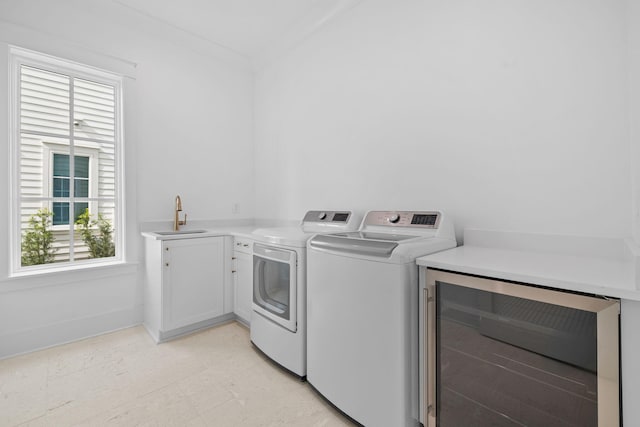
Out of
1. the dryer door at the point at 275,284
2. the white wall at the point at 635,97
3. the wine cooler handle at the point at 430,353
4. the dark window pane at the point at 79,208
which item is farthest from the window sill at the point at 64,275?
the white wall at the point at 635,97

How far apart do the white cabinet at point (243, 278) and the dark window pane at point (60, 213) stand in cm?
141

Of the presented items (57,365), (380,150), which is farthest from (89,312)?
(380,150)

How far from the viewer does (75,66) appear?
2.46 meters

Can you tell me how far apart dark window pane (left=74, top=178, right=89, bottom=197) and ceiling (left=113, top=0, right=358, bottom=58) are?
1608mm

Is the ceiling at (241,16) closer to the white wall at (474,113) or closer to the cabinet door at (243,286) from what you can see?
the white wall at (474,113)

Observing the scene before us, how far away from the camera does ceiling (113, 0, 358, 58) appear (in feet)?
8.39

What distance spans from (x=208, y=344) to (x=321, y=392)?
1168 mm

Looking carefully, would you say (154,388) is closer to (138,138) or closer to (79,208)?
(79,208)

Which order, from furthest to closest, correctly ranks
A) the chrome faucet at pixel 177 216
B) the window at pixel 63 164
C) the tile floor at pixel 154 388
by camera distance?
the chrome faucet at pixel 177 216 → the window at pixel 63 164 → the tile floor at pixel 154 388

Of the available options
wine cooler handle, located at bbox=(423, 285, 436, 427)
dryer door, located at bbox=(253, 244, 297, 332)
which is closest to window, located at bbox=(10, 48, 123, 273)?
dryer door, located at bbox=(253, 244, 297, 332)

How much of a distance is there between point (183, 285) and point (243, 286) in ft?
1.66

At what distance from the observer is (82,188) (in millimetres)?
2533

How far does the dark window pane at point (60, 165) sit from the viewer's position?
2.40 meters

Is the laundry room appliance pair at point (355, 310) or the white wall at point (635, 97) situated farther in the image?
the laundry room appliance pair at point (355, 310)
